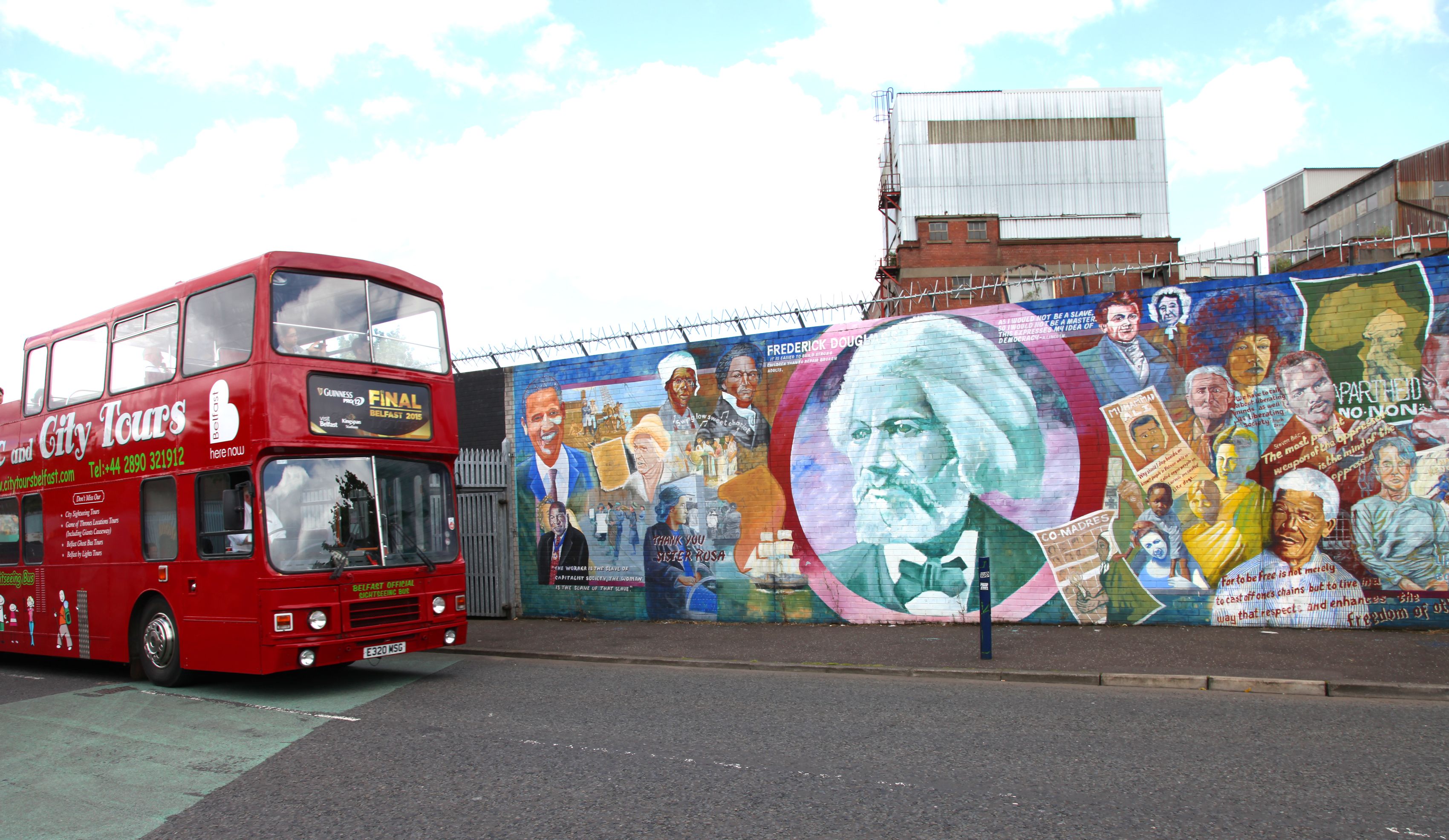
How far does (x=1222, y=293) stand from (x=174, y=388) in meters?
11.7

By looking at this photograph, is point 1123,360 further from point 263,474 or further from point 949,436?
point 263,474

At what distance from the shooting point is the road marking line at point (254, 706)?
314 inches

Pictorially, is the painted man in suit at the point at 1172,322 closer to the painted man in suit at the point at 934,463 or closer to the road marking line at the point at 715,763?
the painted man in suit at the point at 934,463

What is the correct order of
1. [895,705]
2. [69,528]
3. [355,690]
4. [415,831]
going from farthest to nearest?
1. [69,528]
2. [355,690]
3. [895,705]
4. [415,831]

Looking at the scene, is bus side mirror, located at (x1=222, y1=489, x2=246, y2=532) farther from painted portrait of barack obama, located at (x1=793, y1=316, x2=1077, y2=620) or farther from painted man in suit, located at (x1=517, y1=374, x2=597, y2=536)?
painted portrait of barack obama, located at (x1=793, y1=316, x2=1077, y2=620)

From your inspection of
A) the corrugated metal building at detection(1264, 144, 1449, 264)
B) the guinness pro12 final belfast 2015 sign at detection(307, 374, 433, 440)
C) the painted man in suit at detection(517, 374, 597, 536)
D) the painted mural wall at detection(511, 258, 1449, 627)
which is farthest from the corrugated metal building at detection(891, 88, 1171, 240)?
the guinness pro12 final belfast 2015 sign at detection(307, 374, 433, 440)

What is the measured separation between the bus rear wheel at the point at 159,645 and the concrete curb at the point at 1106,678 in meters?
4.46

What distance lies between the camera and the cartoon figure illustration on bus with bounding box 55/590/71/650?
10984 millimetres

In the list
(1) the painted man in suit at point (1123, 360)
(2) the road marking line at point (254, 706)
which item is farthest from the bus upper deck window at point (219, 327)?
(1) the painted man in suit at point (1123, 360)

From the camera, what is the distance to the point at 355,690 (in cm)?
938

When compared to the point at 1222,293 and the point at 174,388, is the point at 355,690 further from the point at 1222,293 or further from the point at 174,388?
the point at 1222,293

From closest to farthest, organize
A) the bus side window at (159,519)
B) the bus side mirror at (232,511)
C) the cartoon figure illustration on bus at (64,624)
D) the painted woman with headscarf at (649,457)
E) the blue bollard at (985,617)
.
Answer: the bus side mirror at (232,511) < the blue bollard at (985,617) < the bus side window at (159,519) < the cartoon figure illustration on bus at (64,624) < the painted woman with headscarf at (649,457)

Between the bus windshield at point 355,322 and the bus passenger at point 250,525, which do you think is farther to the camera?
the bus windshield at point 355,322

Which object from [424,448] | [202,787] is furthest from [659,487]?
[202,787]
